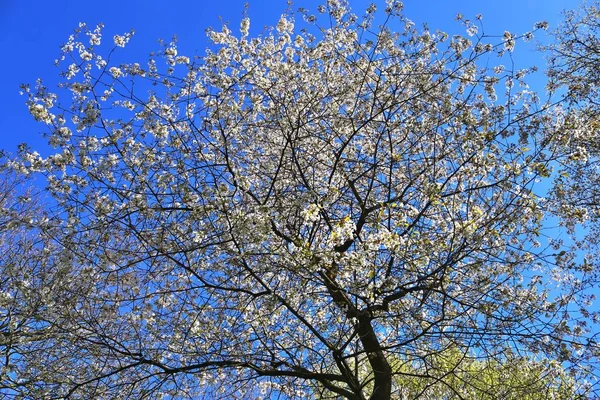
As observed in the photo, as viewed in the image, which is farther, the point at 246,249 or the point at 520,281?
the point at 520,281

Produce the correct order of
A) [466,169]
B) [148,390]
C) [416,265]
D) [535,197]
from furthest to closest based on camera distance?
[466,169] < [148,390] < [535,197] < [416,265]

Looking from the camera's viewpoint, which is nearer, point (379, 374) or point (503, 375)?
point (379, 374)

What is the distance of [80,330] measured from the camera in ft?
20.3

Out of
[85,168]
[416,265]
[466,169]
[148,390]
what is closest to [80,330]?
[148,390]

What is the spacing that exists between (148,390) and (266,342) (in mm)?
1438

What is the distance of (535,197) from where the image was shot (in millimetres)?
5871

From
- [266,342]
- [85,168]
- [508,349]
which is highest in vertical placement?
[85,168]

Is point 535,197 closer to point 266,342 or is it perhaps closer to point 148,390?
point 266,342

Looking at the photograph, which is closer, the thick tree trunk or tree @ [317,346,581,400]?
tree @ [317,346,581,400]

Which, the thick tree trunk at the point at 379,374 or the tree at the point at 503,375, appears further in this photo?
the thick tree trunk at the point at 379,374

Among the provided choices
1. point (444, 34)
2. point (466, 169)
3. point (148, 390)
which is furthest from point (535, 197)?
point (148, 390)

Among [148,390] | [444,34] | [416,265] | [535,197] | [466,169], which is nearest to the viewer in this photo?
[416,265]

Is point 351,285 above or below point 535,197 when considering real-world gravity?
below

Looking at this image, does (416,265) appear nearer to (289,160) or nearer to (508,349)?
(508,349)
